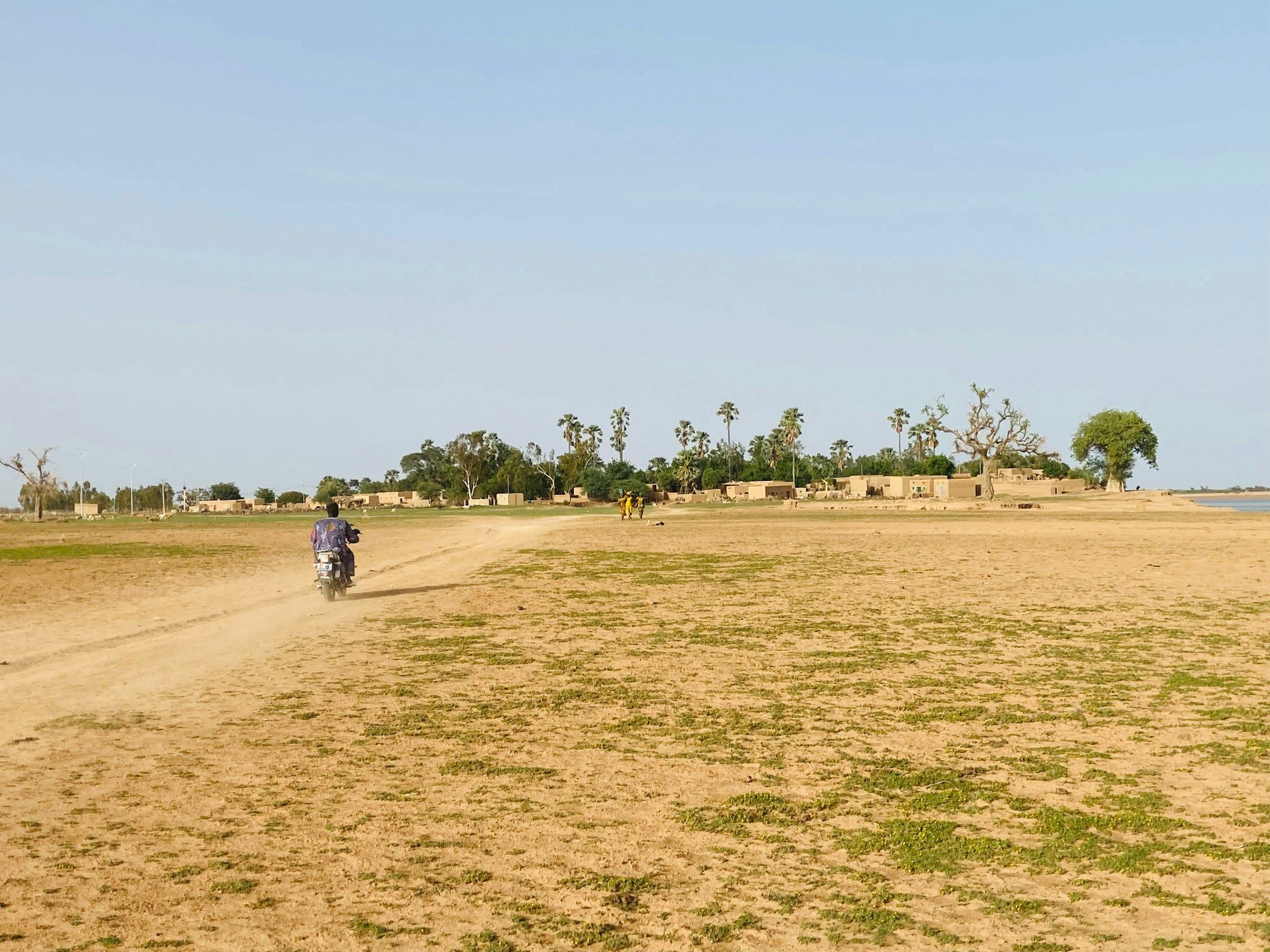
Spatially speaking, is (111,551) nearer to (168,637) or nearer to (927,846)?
(168,637)

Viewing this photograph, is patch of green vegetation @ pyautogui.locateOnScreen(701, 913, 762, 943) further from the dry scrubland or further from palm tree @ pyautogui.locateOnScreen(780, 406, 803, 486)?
palm tree @ pyautogui.locateOnScreen(780, 406, 803, 486)

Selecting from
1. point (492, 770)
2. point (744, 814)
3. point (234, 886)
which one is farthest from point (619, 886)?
point (492, 770)

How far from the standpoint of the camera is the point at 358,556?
3588 centimetres

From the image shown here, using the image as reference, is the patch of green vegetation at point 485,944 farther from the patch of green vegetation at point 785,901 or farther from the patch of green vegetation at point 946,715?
the patch of green vegetation at point 946,715

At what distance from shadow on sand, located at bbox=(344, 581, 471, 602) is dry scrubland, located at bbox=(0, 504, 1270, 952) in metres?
2.95

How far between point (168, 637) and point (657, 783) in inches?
418

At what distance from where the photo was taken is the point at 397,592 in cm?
2294

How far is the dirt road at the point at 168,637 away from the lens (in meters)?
11.4

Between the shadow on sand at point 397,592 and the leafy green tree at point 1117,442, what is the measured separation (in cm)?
11781

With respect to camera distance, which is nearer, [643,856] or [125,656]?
[643,856]

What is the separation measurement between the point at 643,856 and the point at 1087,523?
174 feet

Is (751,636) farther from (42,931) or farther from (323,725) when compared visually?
(42,931)

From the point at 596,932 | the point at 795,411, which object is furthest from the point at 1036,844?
the point at 795,411

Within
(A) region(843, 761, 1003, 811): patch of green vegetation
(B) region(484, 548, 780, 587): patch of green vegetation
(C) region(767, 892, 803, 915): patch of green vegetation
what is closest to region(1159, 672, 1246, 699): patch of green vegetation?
(A) region(843, 761, 1003, 811): patch of green vegetation
